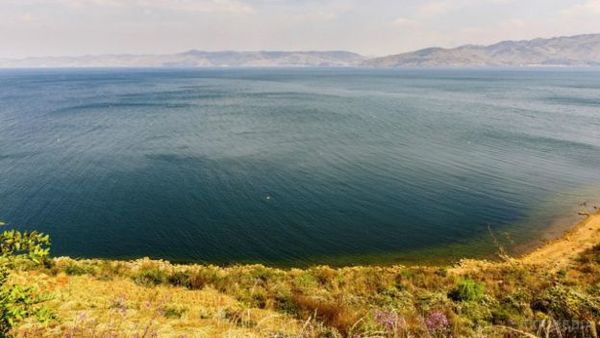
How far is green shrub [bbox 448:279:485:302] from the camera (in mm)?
17514

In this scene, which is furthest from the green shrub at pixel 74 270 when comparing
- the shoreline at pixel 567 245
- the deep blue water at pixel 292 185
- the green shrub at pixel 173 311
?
the shoreline at pixel 567 245

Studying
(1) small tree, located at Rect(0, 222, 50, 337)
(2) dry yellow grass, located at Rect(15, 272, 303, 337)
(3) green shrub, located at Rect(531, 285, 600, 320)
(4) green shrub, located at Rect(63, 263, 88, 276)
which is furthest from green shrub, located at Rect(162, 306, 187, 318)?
(3) green shrub, located at Rect(531, 285, 600, 320)

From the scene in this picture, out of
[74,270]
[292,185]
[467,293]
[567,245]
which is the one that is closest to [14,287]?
[74,270]

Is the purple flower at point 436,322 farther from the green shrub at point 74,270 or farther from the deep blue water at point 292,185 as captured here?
the green shrub at point 74,270

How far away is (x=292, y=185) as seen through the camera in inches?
1628

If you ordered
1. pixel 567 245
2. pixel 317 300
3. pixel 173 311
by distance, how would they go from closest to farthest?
1. pixel 173 311
2. pixel 317 300
3. pixel 567 245

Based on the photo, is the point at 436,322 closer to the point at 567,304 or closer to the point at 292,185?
the point at 567,304

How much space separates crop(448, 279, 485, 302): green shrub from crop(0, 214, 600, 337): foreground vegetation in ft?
0.19

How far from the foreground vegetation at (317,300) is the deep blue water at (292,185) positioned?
4.24 meters

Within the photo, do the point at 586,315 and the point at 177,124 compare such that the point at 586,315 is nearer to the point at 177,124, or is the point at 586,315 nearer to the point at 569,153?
the point at 569,153

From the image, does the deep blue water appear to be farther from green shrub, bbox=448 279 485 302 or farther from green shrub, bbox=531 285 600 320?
green shrub, bbox=531 285 600 320

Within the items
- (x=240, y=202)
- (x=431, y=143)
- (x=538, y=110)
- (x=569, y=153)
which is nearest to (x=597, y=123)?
(x=538, y=110)

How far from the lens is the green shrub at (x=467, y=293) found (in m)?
17.5

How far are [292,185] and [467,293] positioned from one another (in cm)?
2557
